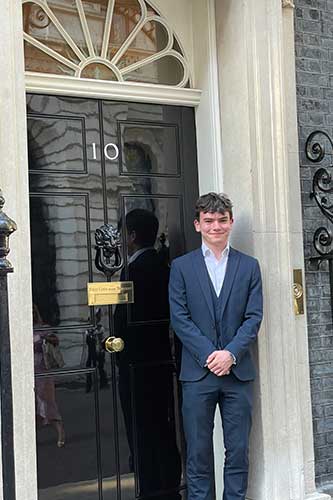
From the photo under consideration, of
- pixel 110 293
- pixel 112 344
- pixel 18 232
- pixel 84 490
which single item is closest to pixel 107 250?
pixel 110 293

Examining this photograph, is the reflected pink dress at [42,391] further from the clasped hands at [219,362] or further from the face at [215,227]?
the face at [215,227]

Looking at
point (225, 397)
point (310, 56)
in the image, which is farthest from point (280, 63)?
point (225, 397)

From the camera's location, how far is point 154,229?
4.36m

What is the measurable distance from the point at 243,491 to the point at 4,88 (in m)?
2.44

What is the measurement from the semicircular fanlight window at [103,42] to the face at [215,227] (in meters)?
1.03

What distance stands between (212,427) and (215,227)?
1.08 metres

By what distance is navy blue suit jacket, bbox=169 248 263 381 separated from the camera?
3.84m

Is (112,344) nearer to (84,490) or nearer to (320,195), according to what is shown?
(84,490)

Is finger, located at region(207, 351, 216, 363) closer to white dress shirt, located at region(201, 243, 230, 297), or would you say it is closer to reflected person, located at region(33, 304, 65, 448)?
white dress shirt, located at region(201, 243, 230, 297)

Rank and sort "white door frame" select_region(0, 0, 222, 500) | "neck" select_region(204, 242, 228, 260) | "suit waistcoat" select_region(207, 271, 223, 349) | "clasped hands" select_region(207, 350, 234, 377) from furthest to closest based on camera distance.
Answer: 1. "neck" select_region(204, 242, 228, 260)
2. "suit waistcoat" select_region(207, 271, 223, 349)
3. "clasped hands" select_region(207, 350, 234, 377)
4. "white door frame" select_region(0, 0, 222, 500)

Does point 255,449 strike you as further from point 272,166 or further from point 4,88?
point 4,88

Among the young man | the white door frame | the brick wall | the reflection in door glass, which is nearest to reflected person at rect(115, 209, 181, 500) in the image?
the reflection in door glass

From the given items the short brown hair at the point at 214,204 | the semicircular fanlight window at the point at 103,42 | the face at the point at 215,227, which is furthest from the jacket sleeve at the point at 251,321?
the semicircular fanlight window at the point at 103,42

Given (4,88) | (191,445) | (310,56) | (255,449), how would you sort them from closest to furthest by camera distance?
(4,88) → (191,445) → (255,449) → (310,56)
